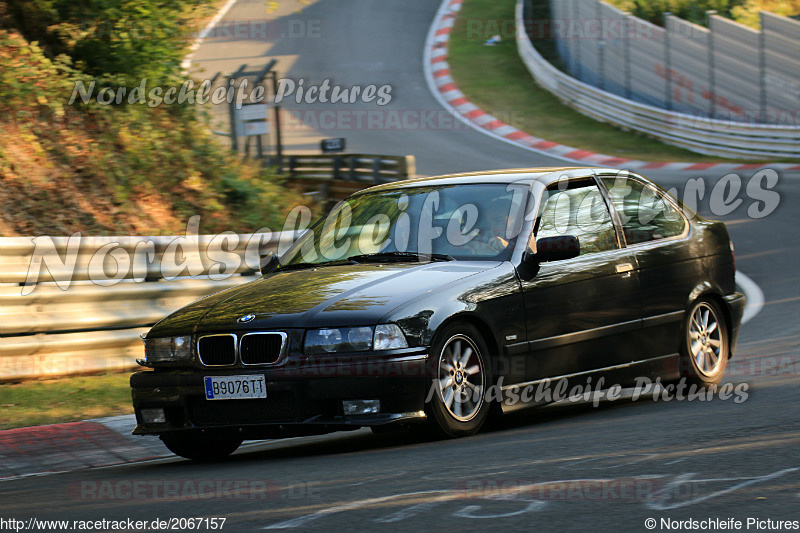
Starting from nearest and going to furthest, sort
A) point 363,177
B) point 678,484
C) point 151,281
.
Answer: point 678,484 < point 151,281 < point 363,177

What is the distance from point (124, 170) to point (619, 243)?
6.81 meters

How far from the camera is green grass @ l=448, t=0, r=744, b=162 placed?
85.6 feet

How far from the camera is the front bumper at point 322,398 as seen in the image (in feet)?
20.9

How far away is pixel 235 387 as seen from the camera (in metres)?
6.53

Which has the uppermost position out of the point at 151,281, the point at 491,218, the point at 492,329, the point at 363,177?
the point at 491,218

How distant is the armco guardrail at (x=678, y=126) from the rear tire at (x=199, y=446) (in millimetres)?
19217

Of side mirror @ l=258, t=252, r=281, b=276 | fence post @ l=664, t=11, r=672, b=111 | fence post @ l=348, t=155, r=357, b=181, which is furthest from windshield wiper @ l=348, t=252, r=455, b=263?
fence post @ l=664, t=11, r=672, b=111

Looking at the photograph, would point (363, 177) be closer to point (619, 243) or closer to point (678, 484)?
point (619, 243)

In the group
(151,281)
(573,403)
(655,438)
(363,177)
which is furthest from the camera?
(363,177)

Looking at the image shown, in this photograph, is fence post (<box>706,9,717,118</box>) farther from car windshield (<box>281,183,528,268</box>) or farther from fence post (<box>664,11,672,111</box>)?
car windshield (<box>281,183,528,268</box>)

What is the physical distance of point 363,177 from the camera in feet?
67.2

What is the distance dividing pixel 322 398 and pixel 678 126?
21.3 metres

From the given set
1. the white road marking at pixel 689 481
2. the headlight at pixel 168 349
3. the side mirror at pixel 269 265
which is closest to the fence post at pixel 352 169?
the side mirror at pixel 269 265

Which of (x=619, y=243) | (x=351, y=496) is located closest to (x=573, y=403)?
(x=619, y=243)
